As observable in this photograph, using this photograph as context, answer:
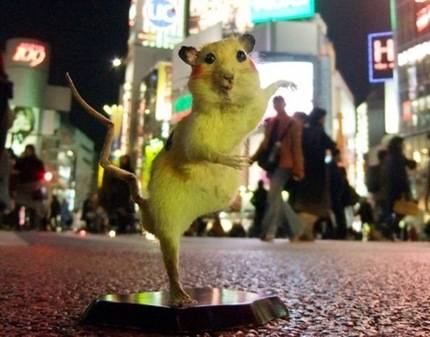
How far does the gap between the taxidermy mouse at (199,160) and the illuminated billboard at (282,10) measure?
30.1 meters

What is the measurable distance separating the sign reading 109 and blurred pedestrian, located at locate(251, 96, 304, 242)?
49861mm

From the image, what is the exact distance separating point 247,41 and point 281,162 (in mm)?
4004

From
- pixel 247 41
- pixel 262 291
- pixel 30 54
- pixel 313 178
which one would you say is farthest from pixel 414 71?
pixel 247 41

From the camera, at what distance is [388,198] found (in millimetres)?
7117

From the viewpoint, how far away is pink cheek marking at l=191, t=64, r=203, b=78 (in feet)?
2.68

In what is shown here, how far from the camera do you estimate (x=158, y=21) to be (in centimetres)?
5519

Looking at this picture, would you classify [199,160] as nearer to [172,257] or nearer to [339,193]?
[172,257]

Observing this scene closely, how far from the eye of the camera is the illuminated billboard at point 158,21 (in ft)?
170

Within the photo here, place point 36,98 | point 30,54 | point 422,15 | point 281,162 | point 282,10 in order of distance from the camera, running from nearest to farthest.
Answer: point 281,162 → point 282,10 → point 422,15 → point 36,98 → point 30,54

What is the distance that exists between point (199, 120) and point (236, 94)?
0.08 metres

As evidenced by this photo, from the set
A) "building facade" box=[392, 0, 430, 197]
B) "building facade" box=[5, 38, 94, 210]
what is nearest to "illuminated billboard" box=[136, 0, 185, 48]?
"building facade" box=[5, 38, 94, 210]

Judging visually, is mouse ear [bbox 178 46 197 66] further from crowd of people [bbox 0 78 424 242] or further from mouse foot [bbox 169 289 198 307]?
crowd of people [bbox 0 78 424 242]

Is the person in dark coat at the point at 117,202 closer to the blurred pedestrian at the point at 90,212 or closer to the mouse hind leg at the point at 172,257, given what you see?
the blurred pedestrian at the point at 90,212

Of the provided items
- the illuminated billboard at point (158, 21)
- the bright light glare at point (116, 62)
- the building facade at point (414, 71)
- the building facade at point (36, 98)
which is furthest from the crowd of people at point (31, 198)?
the illuminated billboard at point (158, 21)
